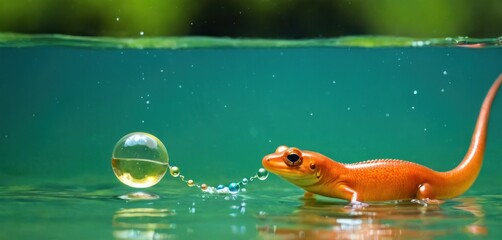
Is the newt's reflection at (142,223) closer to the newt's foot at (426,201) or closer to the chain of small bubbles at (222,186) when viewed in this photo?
the chain of small bubbles at (222,186)

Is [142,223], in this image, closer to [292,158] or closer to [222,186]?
[292,158]

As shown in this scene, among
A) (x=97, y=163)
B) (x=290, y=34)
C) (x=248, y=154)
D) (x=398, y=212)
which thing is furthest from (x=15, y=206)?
(x=248, y=154)

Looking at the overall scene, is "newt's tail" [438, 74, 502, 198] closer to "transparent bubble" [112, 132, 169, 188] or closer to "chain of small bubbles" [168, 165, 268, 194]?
"chain of small bubbles" [168, 165, 268, 194]

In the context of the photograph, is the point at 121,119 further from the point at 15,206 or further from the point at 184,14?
the point at 15,206

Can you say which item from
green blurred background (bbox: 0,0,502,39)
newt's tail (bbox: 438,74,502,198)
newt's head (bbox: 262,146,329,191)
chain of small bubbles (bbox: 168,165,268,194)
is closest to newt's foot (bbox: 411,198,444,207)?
newt's tail (bbox: 438,74,502,198)

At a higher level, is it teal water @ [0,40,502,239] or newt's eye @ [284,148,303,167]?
teal water @ [0,40,502,239]

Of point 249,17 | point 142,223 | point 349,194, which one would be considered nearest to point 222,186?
point 349,194
